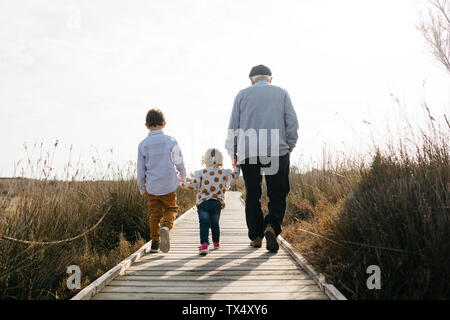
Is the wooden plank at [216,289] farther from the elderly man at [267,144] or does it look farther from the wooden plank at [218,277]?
the elderly man at [267,144]

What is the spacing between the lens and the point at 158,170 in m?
4.27

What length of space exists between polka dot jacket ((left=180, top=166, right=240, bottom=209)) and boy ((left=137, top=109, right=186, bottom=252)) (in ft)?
0.78

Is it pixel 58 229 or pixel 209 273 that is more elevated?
pixel 58 229

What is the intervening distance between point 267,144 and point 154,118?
4.85 ft

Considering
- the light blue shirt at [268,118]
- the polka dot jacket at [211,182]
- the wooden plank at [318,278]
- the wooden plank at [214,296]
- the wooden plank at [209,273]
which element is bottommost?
the wooden plank at [214,296]

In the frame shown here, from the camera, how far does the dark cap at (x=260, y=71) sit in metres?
4.22

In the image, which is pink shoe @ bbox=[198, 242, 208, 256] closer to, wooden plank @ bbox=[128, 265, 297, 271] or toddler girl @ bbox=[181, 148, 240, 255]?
toddler girl @ bbox=[181, 148, 240, 255]

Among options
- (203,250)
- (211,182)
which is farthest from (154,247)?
(211,182)

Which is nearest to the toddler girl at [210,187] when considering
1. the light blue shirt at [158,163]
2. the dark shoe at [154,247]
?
the light blue shirt at [158,163]

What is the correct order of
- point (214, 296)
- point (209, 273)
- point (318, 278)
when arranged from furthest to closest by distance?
1. point (209, 273)
2. point (318, 278)
3. point (214, 296)

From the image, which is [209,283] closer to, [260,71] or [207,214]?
[207,214]

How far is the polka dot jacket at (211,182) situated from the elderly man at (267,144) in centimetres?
24

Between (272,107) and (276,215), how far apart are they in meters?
1.25

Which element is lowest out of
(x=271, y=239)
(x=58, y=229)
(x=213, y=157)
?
(x=271, y=239)
